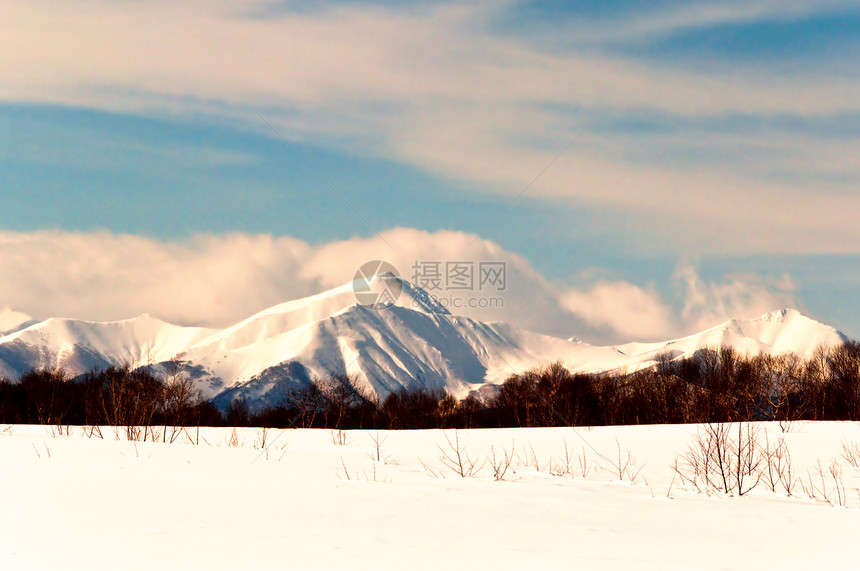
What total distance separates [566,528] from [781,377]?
275 ft

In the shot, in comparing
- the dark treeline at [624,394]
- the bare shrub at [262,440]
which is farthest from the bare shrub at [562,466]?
the dark treeline at [624,394]

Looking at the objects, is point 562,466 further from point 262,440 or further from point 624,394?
point 624,394

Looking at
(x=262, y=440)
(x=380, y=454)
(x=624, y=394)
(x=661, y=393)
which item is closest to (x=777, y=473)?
(x=380, y=454)

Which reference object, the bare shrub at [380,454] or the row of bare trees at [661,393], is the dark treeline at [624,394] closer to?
→ the row of bare trees at [661,393]

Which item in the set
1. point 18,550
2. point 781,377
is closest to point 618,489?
point 18,550

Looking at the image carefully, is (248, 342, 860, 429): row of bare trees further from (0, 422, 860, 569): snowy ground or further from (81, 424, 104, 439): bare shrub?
(0, 422, 860, 569): snowy ground

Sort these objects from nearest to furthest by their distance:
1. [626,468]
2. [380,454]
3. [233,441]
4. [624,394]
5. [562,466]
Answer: [626,468]
[562,466]
[380,454]
[233,441]
[624,394]

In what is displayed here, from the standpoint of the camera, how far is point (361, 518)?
991cm

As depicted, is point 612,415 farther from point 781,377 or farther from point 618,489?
point 618,489

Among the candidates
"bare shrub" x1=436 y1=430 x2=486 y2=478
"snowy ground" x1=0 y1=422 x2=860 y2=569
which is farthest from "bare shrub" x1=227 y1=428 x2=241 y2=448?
"bare shrub" x1=436 y1=430 x2=486 y2=478

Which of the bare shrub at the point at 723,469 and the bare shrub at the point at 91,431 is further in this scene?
the bare shrub at the point at 91,431

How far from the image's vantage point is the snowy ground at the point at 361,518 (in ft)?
25.0

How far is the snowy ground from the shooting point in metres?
7.61

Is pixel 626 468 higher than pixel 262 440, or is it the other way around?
pixel 262 440
